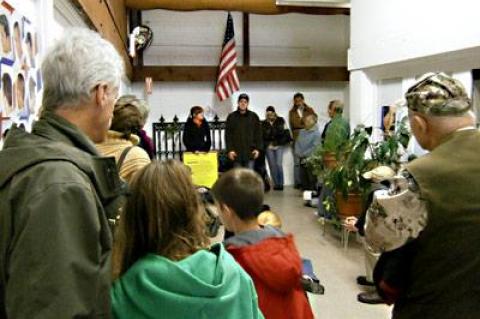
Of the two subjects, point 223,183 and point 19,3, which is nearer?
point 19,3

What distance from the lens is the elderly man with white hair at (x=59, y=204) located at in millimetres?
863

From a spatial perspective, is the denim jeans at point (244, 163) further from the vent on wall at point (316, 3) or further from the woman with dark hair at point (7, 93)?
the woman with dark hair at point (7, 93)

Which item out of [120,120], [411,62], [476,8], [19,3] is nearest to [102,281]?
[19,3]

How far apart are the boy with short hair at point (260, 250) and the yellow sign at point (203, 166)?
512 centimetres

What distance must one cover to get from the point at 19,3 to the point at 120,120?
80 centimetres

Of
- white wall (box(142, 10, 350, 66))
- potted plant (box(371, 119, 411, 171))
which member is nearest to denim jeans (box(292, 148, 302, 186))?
white wall (box(142, 10, 350, 66))

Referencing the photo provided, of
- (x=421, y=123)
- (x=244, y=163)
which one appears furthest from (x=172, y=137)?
(x=421, y=123)

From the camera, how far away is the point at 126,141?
7.50 ft

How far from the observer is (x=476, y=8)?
395 centimetres

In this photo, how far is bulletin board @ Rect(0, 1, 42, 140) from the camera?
1.45 meters

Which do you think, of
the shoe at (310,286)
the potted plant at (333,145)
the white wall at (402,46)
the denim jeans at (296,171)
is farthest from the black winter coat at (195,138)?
the shoe at (310,286)

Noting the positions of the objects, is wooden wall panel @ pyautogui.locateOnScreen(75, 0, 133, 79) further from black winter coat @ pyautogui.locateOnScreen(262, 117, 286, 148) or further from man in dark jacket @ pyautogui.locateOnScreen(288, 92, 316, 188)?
man in dark jacket @ pyautogui.locateOnScreen(288, 92, 316, 188)

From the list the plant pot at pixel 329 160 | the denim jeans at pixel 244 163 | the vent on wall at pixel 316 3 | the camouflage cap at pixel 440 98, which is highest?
the vent on wall at pixel 316 3

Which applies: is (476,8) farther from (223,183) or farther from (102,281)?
(102,281)
